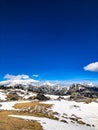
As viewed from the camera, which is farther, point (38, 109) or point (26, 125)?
A: point (38, 109)

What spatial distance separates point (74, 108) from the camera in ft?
281

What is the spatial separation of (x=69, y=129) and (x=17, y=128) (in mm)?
9795

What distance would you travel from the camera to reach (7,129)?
3397cm

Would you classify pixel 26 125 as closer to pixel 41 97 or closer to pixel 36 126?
pixel 36 126

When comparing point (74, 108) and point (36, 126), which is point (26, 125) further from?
point (74, 108)

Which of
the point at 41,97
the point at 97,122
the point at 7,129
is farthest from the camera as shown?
the point at 41,97

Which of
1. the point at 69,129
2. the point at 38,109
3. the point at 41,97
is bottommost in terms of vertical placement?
the point at 69,129

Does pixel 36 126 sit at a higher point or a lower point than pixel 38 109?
lower

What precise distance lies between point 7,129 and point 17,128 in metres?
1.95

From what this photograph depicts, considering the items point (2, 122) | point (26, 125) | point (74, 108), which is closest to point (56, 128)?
point (26, 125)

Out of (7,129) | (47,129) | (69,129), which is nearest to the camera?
(7,129)

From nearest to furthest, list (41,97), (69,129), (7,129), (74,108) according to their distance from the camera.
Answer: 1. (7,129)
2. (69,129)
3. (74,108)
4. (41,97)

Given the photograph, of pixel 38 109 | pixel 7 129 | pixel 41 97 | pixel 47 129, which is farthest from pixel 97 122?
pixel 41 97

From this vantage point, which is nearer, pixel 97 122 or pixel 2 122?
pixel 2 122
